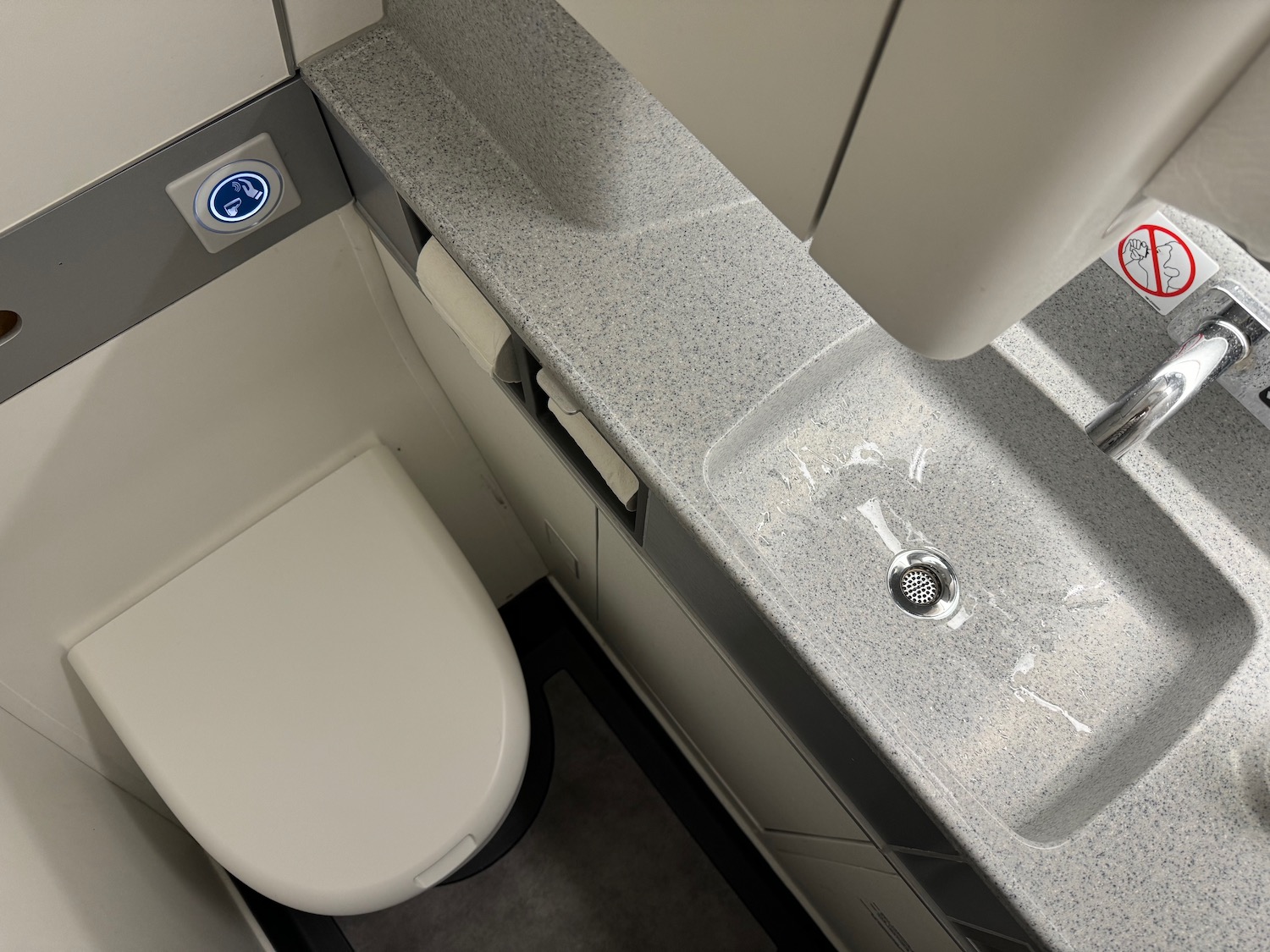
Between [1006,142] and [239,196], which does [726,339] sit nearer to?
[1006,142]

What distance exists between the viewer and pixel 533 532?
4.80 feet

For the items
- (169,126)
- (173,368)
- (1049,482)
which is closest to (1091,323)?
(1049,482)

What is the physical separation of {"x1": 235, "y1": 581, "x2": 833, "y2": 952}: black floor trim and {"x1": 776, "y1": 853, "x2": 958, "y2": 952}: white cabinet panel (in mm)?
95

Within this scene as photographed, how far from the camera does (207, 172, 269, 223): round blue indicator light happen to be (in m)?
0.88

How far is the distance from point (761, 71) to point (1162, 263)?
0.43 m

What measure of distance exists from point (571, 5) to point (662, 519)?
41 cm

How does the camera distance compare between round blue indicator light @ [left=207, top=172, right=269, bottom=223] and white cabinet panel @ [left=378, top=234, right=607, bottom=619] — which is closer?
round blue indicator light @ [left=207, top=172, right=269, bottom=223]

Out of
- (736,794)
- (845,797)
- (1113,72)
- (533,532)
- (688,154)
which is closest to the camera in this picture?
(1113,72)

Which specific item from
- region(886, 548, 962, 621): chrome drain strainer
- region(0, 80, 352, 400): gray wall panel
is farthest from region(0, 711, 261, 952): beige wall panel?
region(886, 548, 962, 621): chrome drain strainer

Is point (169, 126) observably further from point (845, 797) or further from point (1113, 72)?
point (845, 797)

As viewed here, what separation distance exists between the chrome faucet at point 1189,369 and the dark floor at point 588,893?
1.08 metres

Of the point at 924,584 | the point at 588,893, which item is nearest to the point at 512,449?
the point at 924,584

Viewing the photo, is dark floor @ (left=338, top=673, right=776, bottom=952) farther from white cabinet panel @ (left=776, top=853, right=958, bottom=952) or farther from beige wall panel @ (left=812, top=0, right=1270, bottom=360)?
beige wall panel @ (left=812, top=0, right=1270, bottom=360)

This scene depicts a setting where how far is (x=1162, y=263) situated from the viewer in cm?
72
